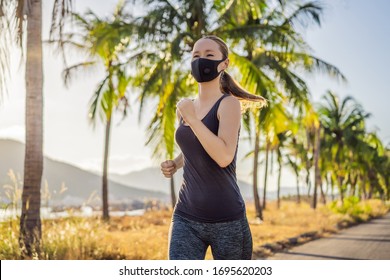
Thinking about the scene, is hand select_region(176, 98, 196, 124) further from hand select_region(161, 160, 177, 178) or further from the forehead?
hand select_region(161, 160, 177, 178)

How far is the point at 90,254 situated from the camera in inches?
272

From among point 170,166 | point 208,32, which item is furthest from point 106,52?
point 170,166

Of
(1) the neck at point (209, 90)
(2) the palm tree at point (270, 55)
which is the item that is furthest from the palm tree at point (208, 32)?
(1) the neck at point (209, 90)

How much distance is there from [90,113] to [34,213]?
22.2 ft

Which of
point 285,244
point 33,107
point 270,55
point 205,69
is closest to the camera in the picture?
point 205,69

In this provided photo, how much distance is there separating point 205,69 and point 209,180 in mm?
519

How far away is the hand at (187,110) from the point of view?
246 centimetres

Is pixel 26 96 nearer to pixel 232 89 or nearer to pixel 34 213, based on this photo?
pixel 34 213

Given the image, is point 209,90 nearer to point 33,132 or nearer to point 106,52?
point 33,132

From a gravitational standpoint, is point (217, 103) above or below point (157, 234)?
above

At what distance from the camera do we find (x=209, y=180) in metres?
2.58

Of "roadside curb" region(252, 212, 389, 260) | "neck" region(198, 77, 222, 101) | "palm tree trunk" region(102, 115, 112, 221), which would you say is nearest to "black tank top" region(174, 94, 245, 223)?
"neck" region(198, 77, 222, 101)
